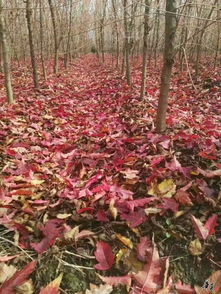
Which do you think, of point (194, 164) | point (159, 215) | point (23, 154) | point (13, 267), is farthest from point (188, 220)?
point (23, 154)

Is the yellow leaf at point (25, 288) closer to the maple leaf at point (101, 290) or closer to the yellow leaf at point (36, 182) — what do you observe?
the maple leaf at point (101, 290)

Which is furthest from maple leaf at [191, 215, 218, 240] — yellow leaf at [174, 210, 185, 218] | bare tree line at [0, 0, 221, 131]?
bare tree line at [0, 0, 221, 131]

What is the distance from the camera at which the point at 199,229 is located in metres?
1.78

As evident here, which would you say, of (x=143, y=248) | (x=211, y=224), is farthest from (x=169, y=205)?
(x=143, y=248)

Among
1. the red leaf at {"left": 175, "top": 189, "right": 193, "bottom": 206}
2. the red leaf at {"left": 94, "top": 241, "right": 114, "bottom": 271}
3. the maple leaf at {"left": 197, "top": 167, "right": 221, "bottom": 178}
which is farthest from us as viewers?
the maple leaf at {"left": 197, "top": 167, "right": 221, "bottom": 178}

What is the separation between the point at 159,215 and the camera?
1989mm

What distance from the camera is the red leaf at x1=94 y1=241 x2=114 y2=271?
1595mm

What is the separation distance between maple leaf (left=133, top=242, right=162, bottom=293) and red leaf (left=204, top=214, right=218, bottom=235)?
0.40 metres

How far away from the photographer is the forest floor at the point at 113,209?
5.27 feet

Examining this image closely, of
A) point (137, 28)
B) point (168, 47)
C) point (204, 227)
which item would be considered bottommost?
point (204, 227)

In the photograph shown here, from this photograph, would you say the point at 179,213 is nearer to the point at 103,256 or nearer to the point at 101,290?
the point at 103,256

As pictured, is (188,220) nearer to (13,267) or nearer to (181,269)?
(181,269)

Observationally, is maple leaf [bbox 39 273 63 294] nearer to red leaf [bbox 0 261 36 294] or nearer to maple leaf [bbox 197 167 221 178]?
red leaf [bbox 0 261 36 294]

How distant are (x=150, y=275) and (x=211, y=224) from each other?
570mm
